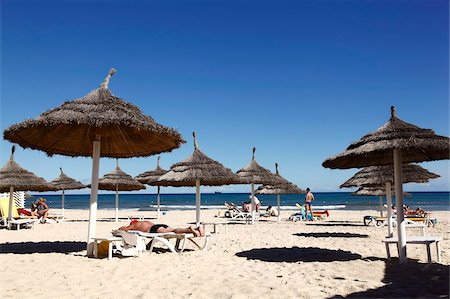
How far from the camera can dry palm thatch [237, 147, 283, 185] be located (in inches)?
588

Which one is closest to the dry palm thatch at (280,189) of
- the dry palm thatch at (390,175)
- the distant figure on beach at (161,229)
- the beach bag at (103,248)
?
the dry palm thatch at (390,175)

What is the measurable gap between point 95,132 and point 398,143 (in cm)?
506

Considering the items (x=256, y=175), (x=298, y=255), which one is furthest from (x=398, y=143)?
(x=256, y=175)

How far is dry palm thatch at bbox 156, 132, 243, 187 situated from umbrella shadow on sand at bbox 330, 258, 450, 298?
614 centimetres

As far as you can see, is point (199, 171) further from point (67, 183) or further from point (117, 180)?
point (67, 183)

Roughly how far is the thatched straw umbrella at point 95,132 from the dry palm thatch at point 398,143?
3012 mm

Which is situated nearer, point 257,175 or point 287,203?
point 257,175

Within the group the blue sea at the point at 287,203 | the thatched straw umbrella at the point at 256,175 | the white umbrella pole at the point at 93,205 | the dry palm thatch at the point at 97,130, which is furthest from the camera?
the blue sea at the point at 287,203

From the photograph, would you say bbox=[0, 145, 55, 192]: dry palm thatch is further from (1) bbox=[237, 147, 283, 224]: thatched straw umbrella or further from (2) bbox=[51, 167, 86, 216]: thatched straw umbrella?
(1) bbox=[237, 147, 283, 224]: thatched straw umbrella

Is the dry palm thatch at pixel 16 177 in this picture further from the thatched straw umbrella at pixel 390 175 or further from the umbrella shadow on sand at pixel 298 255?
the thatched straw umbrella at pixel 390 175

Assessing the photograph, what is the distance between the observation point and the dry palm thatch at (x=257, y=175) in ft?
49.0

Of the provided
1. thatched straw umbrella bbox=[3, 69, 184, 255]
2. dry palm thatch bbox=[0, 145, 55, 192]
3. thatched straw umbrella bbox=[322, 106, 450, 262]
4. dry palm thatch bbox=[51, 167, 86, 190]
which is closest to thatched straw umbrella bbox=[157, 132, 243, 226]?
thatched straw umbrella bbox=[3, 69, 184, 255]

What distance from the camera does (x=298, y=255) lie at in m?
6.43

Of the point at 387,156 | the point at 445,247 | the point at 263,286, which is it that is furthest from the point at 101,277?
the point at 445,247
